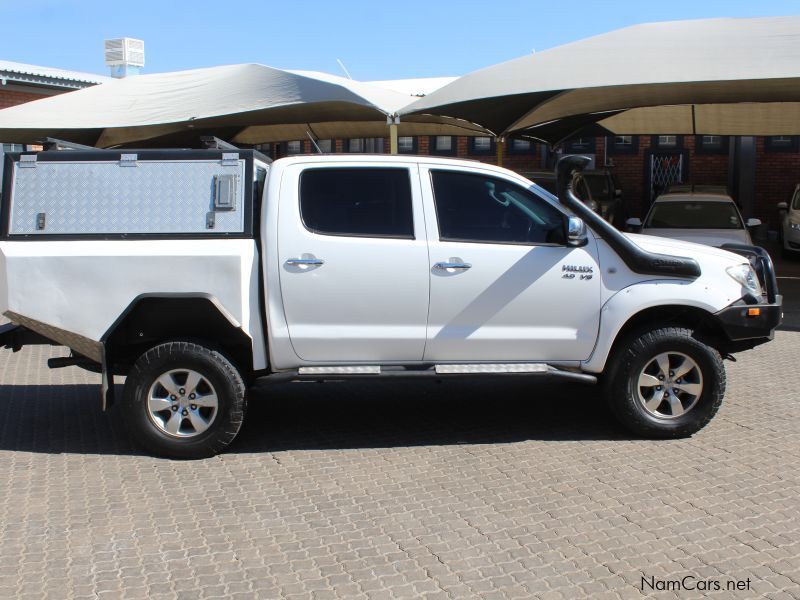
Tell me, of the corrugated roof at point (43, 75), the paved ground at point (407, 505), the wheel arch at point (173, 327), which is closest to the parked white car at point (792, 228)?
the paved ground at point (407, 505)

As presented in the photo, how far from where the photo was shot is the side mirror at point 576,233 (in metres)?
5.86

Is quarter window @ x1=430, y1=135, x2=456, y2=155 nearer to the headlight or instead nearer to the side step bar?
the headlight

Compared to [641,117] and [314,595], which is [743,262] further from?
[641,117]

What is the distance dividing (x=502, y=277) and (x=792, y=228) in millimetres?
13992

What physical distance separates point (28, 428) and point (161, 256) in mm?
2095

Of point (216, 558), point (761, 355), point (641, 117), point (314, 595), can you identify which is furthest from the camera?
point (641, 117)

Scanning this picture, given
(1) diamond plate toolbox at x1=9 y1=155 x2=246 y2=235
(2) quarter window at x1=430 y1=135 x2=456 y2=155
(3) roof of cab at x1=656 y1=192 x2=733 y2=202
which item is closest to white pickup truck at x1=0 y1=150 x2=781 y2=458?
(1) diamond plate toolbox at x1=9 y1=155 x2=246 y2=235

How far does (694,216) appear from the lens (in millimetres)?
13672

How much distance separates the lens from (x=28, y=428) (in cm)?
663

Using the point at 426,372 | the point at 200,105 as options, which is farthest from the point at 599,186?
the point at 426,372

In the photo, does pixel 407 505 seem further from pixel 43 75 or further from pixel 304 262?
pixel 43 75

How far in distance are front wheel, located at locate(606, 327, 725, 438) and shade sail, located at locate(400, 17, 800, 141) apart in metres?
6.04

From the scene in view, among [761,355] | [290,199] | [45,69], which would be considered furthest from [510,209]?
[45,69]

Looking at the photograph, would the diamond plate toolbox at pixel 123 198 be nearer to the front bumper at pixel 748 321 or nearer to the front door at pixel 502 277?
the front door at pixel 502 277
